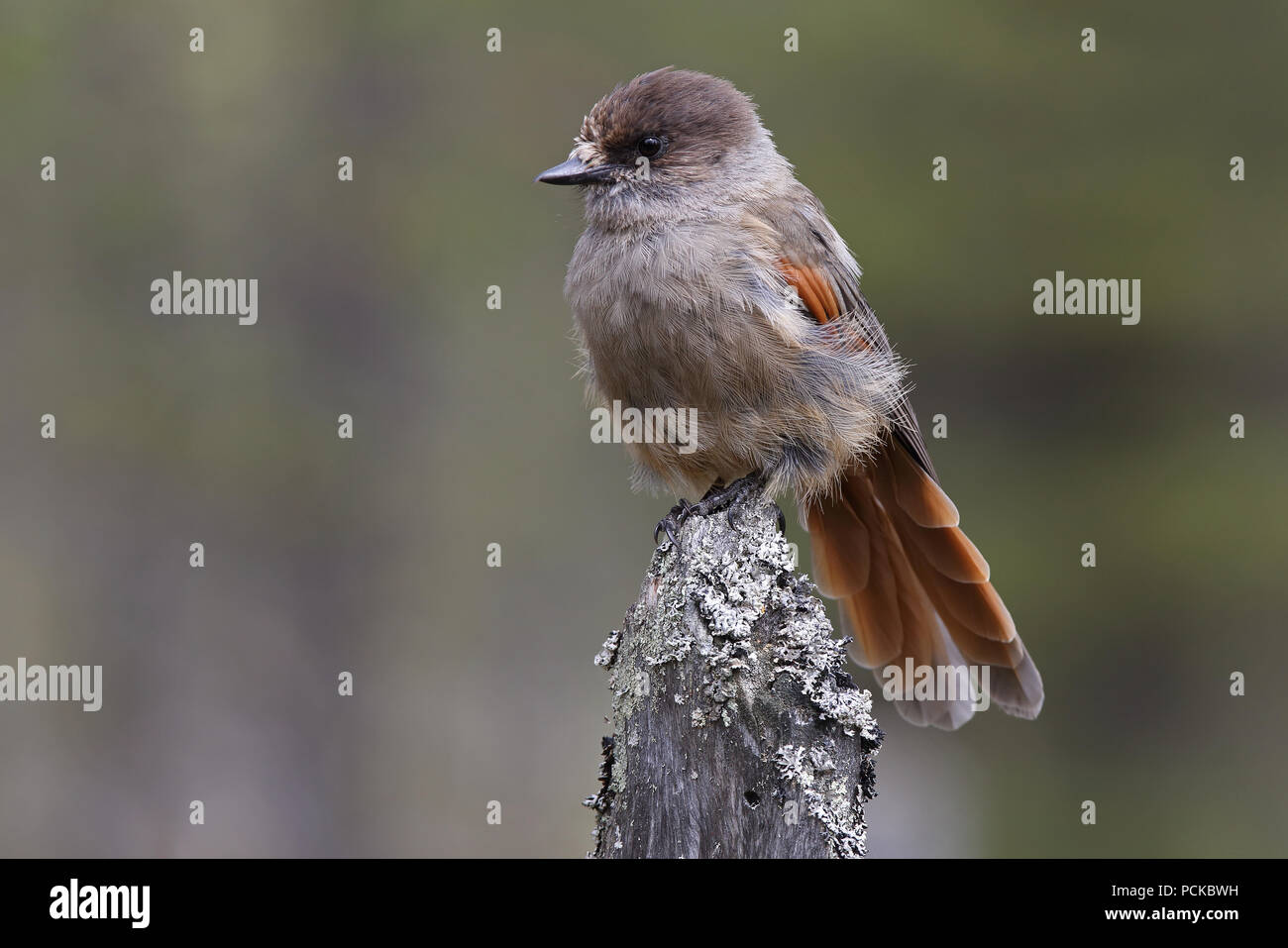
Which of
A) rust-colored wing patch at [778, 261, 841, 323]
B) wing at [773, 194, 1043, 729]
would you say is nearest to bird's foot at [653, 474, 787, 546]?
wing at [773, 194, 1043, 729]

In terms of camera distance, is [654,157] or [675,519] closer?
[675,519]

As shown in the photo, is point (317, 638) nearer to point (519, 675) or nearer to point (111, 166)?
point (519, 675)

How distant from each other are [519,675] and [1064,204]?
16.0ft

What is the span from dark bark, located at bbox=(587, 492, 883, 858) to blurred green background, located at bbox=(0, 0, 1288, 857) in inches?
195

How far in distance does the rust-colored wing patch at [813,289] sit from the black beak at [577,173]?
2.47 ft

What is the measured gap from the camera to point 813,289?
195 inches

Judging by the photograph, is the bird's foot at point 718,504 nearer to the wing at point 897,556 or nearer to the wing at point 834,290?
the wing at point 897,556

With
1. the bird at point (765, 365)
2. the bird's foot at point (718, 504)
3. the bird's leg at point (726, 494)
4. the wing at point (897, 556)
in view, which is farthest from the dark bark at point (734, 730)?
the wing at point (897, 556)

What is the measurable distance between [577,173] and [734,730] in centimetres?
258

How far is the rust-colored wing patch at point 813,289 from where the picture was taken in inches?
191

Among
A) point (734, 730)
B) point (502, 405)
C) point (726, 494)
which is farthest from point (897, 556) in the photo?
point (502, 405)

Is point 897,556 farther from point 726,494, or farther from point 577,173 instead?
point 577,173

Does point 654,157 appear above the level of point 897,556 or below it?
above

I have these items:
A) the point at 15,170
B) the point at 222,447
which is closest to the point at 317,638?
the point at 222,447
